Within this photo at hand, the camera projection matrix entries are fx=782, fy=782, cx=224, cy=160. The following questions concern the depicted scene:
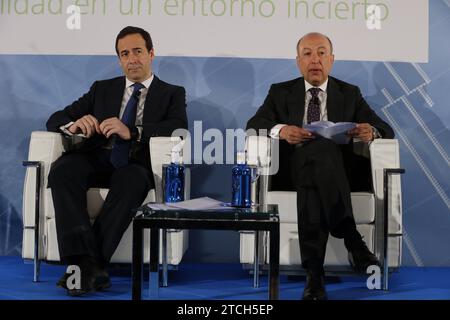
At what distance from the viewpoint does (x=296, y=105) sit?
14.8 feet

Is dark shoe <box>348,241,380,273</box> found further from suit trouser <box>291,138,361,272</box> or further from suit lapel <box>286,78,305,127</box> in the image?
suit lapel <box>286,78,305,127</box>

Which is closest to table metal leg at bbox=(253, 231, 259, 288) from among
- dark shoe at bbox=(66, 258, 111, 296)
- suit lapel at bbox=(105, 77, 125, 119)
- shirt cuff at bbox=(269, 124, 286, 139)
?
shirt cuff at bbox=(269, 124, 286, 139)

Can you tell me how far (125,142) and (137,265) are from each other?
1.25 meters

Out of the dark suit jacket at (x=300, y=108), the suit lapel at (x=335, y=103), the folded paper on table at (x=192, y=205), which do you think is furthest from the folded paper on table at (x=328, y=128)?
the folded paper on table at (x=192, y=205)

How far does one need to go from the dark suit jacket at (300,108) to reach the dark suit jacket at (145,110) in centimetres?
45

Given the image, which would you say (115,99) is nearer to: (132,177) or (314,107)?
(132,177)

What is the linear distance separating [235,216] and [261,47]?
2.02 meters

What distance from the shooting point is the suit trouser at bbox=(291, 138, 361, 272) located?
3723 millimetres

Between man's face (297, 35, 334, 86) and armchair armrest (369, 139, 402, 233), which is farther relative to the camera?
man's face (297, 35, 334, 86)

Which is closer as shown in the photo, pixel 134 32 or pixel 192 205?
pixel 192 205

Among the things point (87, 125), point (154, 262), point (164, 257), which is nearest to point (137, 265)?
point (154, 262)

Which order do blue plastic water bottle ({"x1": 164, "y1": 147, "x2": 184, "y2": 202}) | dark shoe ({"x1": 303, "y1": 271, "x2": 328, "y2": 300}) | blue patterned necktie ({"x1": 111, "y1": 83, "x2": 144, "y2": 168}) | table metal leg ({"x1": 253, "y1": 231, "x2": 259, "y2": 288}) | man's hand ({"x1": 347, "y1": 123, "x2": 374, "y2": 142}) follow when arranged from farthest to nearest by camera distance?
blue patterned necktie ({"x1": 111, "y1": 83, "x2": 144, "y2": 168})
man's hand ({"x1": 347, "y1": 123, "x2": 374, "y2": 142})
table metal leg ({"x1": 253, "y1": 231, "x2": 259, "y2": 288})
dark shoe ({"x1": 303, "y1": 271, "x2": 328, "y2": 300})
blue plastic water bottle ({"x1": 164, "y1": 147, "x2": 184, "y2": 202})

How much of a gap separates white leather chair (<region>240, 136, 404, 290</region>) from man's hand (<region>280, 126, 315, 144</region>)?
0.16 m
